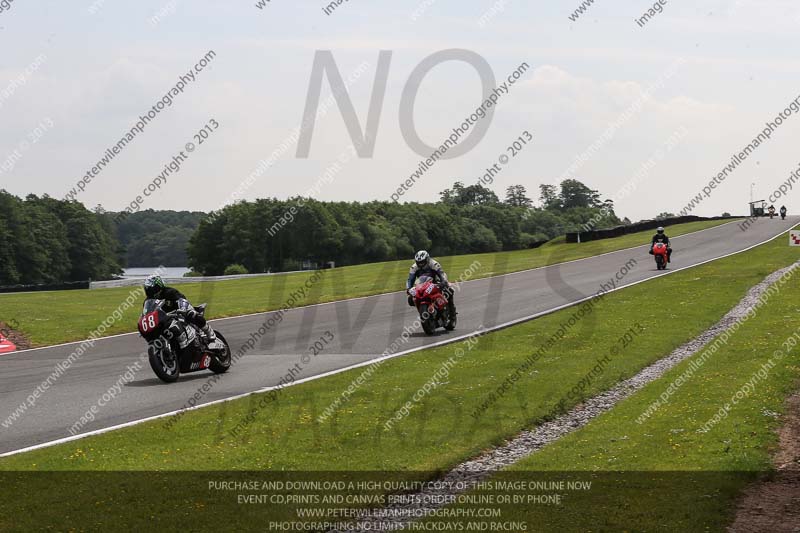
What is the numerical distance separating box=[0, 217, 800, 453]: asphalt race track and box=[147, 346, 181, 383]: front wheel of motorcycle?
19 centimetres

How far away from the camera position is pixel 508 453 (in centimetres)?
1196

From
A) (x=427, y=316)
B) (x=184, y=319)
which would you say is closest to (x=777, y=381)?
(x=427, y=316)

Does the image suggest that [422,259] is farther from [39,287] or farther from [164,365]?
[39,287]

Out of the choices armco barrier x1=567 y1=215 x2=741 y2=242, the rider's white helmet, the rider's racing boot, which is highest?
armco barrier x1=567 y1=215 x2=741 y2=242

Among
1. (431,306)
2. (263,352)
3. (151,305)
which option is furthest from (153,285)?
(431,306)

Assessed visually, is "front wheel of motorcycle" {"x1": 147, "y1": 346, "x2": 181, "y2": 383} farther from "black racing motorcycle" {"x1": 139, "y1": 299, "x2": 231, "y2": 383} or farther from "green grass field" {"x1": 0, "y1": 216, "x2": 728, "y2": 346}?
"green grass field" {"x1": 0, "y1": 216, "x2": 728, "y2": 346}

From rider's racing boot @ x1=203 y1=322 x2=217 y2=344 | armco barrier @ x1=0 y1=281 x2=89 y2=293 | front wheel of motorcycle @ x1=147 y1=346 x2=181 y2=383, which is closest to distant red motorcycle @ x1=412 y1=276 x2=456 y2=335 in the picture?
rider's racing boot @ x1=203 y1=322 x2=217 y2=344

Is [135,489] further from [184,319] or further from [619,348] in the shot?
[619,348]

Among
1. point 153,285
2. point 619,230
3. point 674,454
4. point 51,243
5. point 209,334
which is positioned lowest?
point 674,454

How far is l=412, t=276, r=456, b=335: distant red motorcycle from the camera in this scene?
22.2 metres

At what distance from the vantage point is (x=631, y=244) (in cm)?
5731

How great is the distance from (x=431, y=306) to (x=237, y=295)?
1687 centimetres

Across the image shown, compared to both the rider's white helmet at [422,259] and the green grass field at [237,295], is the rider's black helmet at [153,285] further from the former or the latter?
the green grass field at [237,295]

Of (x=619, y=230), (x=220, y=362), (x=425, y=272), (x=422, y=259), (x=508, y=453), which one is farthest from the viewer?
(x=619, y=230)
